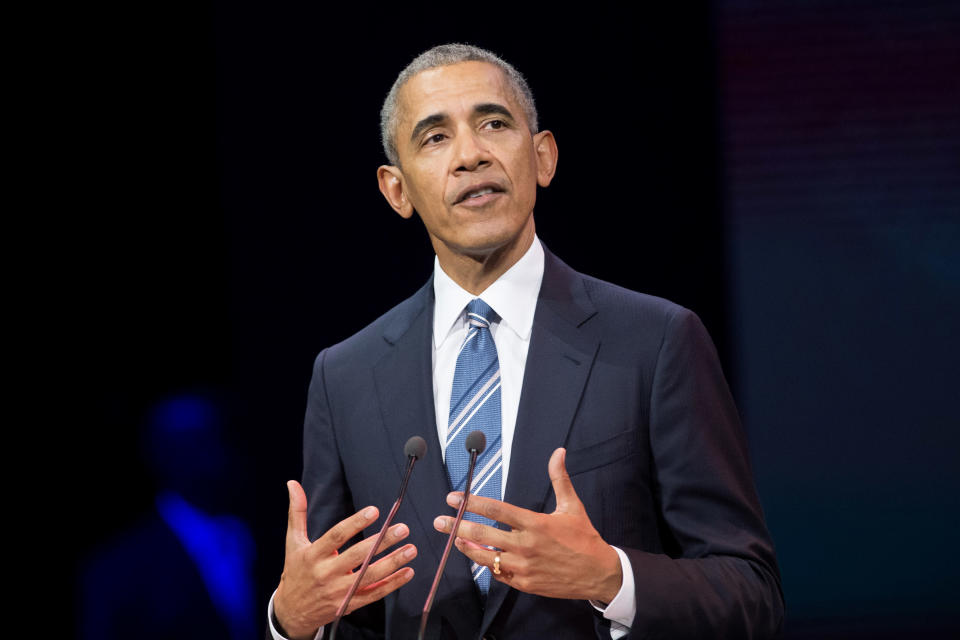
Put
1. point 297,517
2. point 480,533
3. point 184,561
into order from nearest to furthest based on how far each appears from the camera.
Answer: point 480,533 → point 297,517 → point 184,561

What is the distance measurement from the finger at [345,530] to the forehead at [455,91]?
2.44 ft

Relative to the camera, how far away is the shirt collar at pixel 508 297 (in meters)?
1.84

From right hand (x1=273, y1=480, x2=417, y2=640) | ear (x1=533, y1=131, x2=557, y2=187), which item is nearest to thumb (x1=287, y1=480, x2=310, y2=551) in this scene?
right hand (x1=273, y1=480, x2=417, y2=640)

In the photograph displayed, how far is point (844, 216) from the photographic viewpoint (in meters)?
2.99

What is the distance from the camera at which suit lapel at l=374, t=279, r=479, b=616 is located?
67.7 inches

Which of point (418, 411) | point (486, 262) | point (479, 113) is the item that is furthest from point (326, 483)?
point (479, 113)

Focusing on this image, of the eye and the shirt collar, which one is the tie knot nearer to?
the shirt collar

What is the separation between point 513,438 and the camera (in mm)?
1697

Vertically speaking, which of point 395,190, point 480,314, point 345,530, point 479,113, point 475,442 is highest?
point 479,113

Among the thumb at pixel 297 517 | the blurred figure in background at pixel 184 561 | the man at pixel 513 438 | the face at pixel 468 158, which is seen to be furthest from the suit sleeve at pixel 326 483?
the blurred figure in background at pixel 184 561

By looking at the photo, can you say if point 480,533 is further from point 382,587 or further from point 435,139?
point 435,139

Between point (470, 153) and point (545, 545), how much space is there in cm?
71

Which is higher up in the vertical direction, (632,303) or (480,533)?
(632,303)

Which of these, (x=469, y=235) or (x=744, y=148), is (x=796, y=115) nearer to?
(x=744, y=148)
